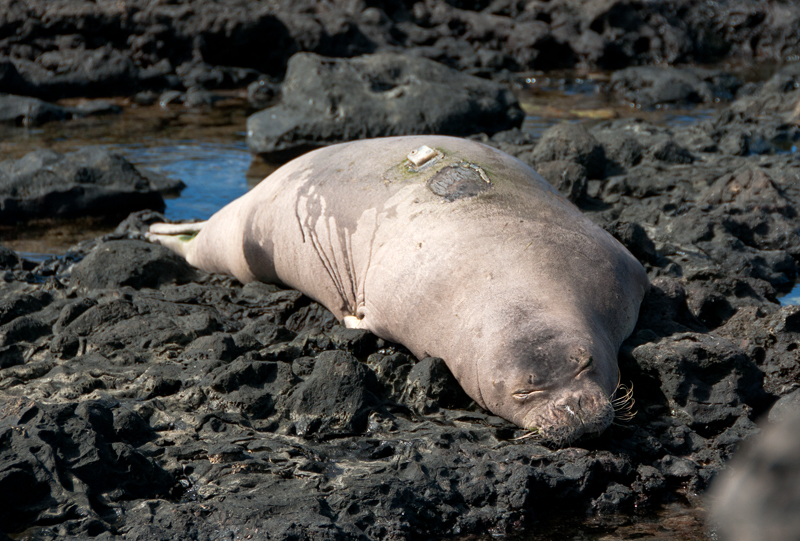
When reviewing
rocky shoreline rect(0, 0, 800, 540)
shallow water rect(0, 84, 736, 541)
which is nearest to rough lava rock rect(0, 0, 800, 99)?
shallow water rect(0, 84, 736, 541)

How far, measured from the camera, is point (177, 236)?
7078 mm

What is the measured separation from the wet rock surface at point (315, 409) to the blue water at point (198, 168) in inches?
105

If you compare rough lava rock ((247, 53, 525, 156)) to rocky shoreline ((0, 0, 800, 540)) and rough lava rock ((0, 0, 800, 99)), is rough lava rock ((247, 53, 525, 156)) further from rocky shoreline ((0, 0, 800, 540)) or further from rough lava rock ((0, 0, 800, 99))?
rough lava rock ((0, 0, 800, 99))

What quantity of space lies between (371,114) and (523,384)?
7.11 metres

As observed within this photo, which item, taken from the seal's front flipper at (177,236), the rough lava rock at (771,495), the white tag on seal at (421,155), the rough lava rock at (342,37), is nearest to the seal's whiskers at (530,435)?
the white tag on seal at (421,155)

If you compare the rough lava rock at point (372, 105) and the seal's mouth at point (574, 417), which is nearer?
the seal's mouth at point (574, 417)

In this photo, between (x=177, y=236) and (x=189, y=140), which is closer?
(x=177, y=236)

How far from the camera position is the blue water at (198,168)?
9.13 m

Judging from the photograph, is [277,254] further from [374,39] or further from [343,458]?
[374,39]

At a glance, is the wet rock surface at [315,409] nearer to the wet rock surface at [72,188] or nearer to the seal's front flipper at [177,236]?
the seal's front flipper at [177,236]

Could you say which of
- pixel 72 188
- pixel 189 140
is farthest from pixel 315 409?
pixel 189 140

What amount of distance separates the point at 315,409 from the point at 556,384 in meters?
1.20

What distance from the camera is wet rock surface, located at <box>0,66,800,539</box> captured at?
3504mm

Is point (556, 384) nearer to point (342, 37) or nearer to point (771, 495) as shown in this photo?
point (771, 495)
